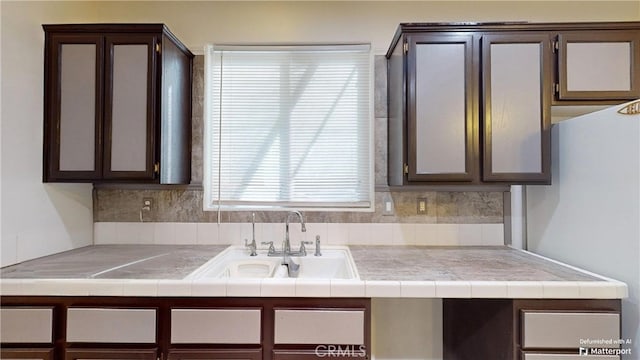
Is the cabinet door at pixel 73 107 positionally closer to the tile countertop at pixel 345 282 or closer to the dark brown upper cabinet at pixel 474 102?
the tile countertop at pixel 345 282

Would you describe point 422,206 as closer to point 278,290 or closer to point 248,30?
point 278,290

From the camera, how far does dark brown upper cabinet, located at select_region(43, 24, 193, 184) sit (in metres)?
1.79

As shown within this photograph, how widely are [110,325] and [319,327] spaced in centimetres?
86

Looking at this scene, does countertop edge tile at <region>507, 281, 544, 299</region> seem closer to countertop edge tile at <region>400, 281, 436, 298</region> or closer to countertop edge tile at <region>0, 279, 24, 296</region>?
countertop edge tile at <region>400, 281, 436, 298</region>

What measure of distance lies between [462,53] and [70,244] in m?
2.55

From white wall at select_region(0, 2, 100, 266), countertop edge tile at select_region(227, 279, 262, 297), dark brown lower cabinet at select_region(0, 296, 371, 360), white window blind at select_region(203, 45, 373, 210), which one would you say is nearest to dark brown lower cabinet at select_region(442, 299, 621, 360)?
dark brown lower cabinet at select_region(0, 296, 371, 360)

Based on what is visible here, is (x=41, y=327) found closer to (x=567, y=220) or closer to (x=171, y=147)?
(x=171, y=147)

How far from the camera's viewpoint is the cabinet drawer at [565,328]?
51.4 inches

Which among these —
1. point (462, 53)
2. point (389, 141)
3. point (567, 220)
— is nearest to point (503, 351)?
point (567, 220)

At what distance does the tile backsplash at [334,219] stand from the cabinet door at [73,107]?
16.6 inches

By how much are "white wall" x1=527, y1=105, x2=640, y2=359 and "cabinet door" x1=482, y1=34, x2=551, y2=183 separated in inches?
4.3

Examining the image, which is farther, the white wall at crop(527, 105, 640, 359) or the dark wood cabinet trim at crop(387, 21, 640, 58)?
the dark wood cabinet trim at crop(387, 21, 640, 58)

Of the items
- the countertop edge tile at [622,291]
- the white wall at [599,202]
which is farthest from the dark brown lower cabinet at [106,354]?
the white wall at [599,202]

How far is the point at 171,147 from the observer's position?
1951 millimetres
